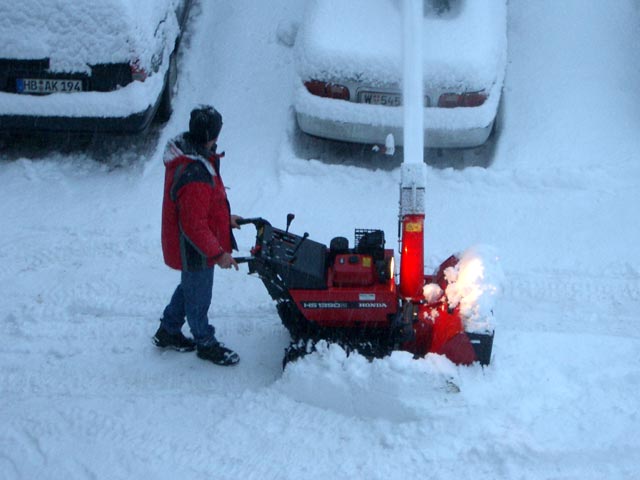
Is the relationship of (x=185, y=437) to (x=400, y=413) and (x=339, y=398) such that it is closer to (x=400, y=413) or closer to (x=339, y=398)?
(x=339, y=398)

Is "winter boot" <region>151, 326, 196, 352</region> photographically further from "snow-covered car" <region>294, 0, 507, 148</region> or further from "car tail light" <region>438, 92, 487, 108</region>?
"car tail light" <region>438, 92, 487, 108</region>

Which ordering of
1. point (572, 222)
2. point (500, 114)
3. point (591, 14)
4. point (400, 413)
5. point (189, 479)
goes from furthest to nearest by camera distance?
point (591, 14), point (500, 114), point (572, 222), point (400, 413), point (189, 479)

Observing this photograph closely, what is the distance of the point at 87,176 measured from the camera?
6.12 m

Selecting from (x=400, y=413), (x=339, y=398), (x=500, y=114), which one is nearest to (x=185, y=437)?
(x=339, y=398)

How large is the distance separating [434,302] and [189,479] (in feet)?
5.07

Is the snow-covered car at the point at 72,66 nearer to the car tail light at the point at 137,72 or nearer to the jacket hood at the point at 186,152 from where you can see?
the car tail light at the point at 137,72

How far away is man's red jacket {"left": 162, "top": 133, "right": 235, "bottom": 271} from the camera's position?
3922 mm

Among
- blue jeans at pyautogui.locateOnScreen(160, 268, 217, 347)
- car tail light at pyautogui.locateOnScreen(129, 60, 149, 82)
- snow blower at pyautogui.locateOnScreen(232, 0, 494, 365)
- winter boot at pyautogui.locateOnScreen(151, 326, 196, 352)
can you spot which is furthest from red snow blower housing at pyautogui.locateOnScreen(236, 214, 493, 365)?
car tail light at pyautogui.locateOnScreen(129, 60, 149, 82)

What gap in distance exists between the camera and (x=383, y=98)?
226 inches

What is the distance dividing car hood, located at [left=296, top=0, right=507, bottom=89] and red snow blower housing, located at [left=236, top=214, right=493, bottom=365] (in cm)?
184

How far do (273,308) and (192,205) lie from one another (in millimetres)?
1241

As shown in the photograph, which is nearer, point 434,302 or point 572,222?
point 434,302

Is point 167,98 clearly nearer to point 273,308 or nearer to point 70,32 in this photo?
point 70,32

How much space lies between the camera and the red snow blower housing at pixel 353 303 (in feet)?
13.4
